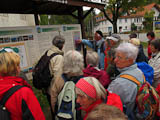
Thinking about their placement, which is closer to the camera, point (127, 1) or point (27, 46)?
point (27, 46)

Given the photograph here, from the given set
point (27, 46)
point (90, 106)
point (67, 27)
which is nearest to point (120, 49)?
point (90, 106)

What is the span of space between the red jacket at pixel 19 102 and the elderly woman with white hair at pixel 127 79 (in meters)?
0.96

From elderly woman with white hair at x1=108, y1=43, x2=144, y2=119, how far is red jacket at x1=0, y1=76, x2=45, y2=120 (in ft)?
3.15

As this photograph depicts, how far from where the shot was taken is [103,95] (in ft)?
4.31

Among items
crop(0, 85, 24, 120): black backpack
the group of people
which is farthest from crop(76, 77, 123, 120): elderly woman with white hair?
crop(0, 85, 24, 120): black backpack

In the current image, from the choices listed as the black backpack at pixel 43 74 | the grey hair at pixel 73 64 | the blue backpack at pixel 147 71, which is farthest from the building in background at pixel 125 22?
the grey hair at pixel 73 64

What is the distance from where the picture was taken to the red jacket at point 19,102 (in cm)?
129

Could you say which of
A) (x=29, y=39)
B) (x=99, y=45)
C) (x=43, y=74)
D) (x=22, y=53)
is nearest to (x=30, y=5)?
(x=29, y=39)

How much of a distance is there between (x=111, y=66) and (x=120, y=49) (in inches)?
21.0

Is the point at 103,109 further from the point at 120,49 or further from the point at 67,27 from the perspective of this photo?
the point at 67,27

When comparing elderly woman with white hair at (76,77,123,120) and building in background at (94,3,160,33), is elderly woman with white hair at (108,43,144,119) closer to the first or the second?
elderly woman with white hair at (76,77,123,120)

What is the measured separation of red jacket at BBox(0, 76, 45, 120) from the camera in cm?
129

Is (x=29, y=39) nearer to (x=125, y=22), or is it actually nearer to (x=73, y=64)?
(x=73, y=64)

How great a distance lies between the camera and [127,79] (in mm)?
1602
